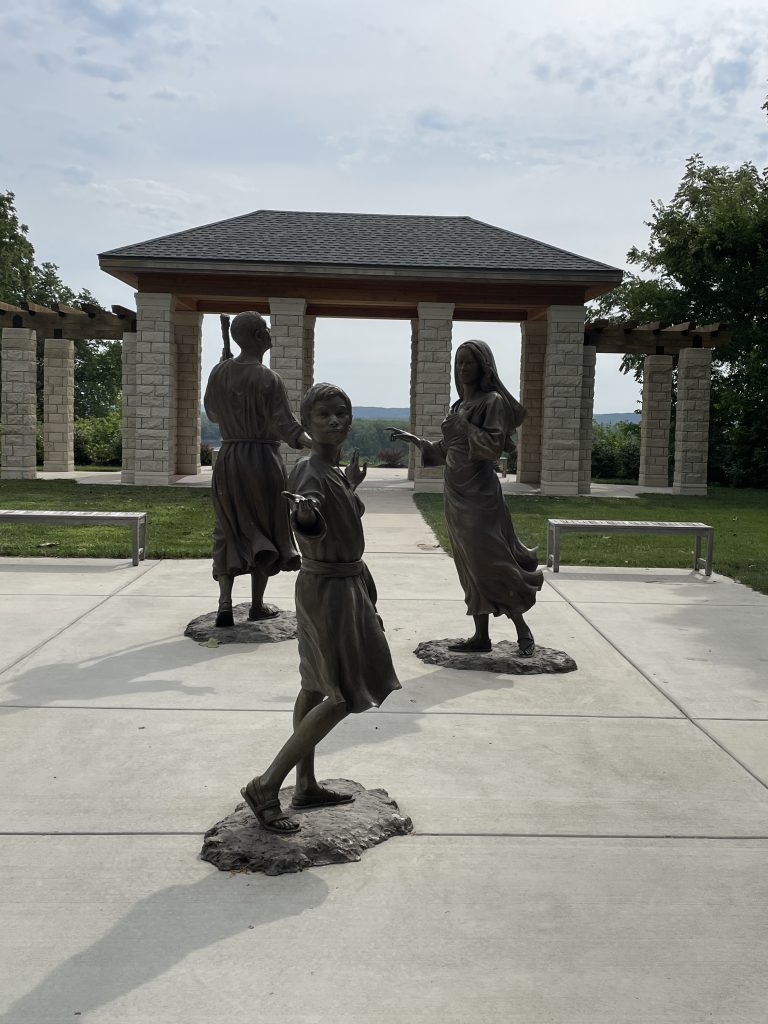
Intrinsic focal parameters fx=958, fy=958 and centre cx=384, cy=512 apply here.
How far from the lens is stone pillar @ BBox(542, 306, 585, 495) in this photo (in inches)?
834

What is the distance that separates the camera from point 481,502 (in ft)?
21.6

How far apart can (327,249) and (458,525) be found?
16.3 metres

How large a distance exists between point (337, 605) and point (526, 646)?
130 inches

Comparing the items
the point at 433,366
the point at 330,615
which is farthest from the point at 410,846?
the point at 433,366

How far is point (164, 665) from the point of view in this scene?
21.2ft

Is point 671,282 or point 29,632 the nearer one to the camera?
point 29,632

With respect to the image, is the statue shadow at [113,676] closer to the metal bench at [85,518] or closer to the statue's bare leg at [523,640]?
the statue's bare leg at [523,640]

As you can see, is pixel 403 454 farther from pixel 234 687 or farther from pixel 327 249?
pixel 234 687

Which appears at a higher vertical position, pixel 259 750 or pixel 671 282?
pixel 671 282

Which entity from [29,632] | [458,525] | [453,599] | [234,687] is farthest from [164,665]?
[453,599]

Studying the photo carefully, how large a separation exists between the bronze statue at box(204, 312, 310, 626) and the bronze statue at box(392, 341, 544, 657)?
1285mm

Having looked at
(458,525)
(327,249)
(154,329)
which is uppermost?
(327,249)

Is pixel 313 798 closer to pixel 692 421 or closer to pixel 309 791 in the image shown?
pixel 309 791

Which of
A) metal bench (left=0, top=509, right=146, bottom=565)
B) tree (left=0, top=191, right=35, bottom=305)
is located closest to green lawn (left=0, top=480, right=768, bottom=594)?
metal bench (left=0, top=509, right=146, bottom=565)
